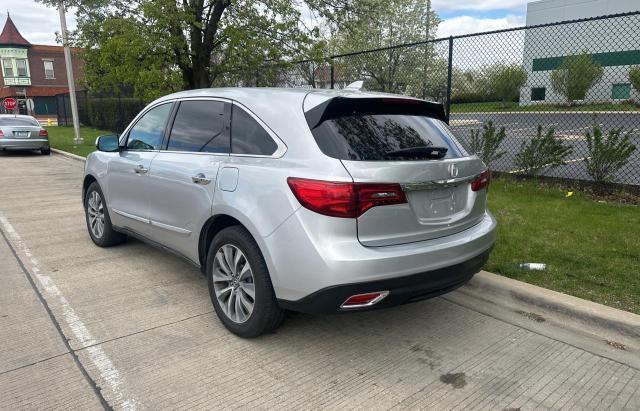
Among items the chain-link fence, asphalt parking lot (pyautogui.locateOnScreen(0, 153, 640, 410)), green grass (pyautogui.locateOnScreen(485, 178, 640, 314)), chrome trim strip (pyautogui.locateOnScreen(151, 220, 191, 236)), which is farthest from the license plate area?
the chain-link fence

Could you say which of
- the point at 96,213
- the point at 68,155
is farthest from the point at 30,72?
the point at 96,213

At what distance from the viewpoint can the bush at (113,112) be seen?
22.0m

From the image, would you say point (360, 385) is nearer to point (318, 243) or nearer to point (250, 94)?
point (318, 243)

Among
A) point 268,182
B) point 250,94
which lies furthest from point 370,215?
point 250,94

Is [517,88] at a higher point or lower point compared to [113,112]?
higher

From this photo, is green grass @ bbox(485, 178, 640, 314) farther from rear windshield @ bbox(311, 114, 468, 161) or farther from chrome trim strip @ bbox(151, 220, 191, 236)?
chrome trim strip @ bbox(151, 220, 191, 236)

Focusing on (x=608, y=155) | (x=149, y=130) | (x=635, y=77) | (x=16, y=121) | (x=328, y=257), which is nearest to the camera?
(x=328, y=257)

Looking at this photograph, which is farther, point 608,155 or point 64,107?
point 64,107

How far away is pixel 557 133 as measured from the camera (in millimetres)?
9727

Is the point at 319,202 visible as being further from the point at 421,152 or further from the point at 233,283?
the point at 233,283

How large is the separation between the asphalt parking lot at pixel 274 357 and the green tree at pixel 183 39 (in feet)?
21.0

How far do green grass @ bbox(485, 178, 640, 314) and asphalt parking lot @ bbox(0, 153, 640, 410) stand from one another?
0.60 metres

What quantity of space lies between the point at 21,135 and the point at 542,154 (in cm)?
1536

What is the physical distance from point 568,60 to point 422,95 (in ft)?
20.9
